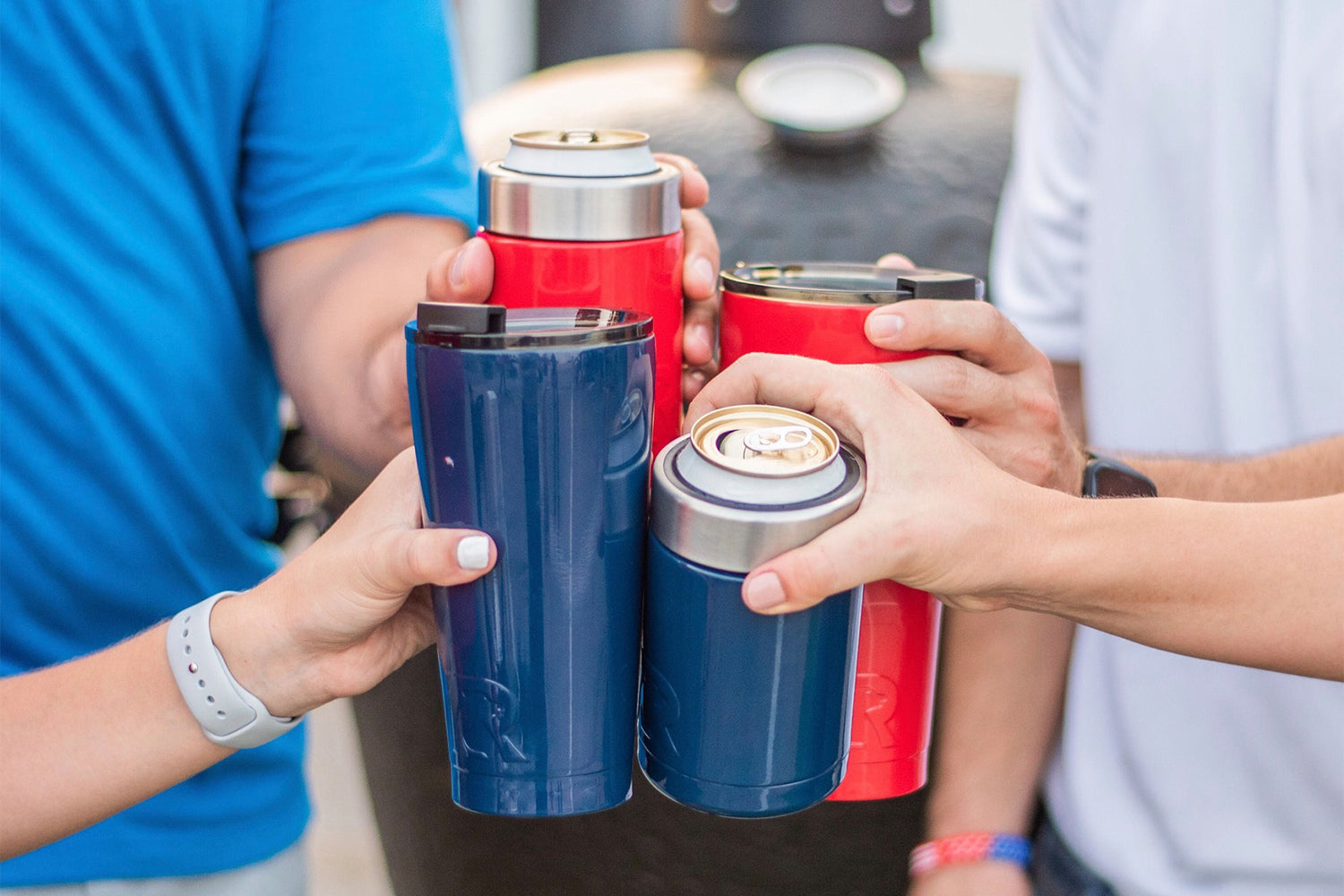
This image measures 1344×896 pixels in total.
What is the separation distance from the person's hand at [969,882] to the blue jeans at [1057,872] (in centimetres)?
4

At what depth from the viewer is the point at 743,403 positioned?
53 cm

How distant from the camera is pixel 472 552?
0.45 meters

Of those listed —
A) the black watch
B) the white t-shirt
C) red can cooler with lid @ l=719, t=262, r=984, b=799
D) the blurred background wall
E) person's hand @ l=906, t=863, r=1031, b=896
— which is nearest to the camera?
red can cooler with lid @ l=719, t=262, r=984, b=799

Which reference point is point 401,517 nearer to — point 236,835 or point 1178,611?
point 1178,611

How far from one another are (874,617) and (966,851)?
0.45m

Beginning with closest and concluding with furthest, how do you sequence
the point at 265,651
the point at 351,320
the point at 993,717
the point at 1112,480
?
the point at 265,651
the point at 1112,480
the point at 351,320
the point at 993,717

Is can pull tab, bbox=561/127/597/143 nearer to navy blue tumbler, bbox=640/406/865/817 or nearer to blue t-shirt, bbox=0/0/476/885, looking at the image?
navy blue tumbler, bbox=640/406/865/817

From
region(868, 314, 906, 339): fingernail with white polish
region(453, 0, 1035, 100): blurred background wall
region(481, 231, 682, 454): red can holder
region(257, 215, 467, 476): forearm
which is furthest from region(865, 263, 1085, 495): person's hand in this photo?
region(453, 0, 1035, 100): blurred background wall

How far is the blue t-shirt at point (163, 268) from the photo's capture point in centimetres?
71

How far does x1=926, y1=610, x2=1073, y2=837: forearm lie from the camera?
902 millimetres

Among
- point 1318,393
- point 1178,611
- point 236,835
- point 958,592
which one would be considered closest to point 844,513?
point 958,592

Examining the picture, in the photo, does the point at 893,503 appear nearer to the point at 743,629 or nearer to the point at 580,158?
the point at 743,629

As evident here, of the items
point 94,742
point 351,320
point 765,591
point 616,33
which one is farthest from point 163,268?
point 616,33

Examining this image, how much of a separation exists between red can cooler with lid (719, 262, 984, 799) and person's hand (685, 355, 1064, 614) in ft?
0.11
